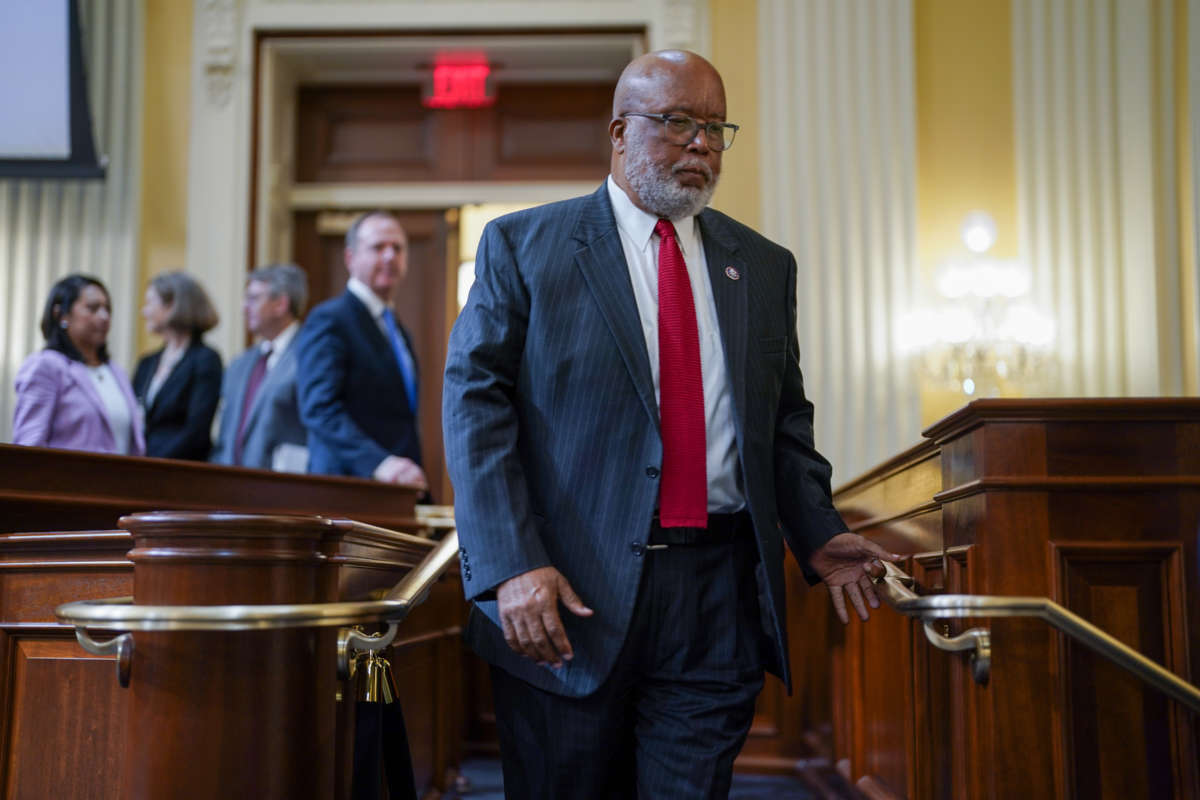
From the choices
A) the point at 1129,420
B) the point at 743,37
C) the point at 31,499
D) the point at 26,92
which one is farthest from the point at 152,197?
the point at 1129,420

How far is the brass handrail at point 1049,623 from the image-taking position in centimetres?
186

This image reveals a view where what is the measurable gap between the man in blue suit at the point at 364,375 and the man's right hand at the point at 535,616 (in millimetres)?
2078

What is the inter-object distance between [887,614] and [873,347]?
11.1 feet

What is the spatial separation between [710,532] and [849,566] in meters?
0.28

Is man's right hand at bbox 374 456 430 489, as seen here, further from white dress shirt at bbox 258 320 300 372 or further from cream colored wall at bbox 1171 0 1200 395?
cream colored wall at bbox 1171 0 1200 395

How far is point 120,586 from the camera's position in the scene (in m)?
2.51

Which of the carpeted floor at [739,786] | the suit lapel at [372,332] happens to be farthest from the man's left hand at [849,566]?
the suit lapel at [372,332]

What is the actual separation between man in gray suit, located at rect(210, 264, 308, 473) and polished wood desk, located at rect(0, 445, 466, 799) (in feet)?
3.30

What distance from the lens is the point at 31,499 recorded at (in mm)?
2869

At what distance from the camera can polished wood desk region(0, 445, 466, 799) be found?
198cm

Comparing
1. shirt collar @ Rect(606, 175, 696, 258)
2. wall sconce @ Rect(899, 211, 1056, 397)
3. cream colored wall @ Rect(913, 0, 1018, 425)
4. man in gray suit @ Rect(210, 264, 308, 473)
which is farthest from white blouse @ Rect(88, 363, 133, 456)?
cream colored wall @ Rect(913, 0, 1018, 425)

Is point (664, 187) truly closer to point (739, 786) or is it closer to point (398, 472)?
point (398, 472)

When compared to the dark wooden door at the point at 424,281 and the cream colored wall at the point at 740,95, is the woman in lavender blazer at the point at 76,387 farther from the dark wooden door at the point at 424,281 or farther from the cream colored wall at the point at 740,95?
the cream colored wall at the point at 740,95

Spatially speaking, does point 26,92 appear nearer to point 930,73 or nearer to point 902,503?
point 930,73
